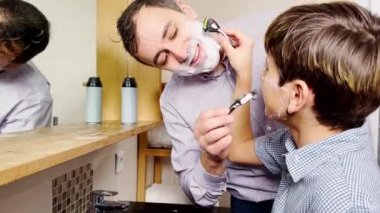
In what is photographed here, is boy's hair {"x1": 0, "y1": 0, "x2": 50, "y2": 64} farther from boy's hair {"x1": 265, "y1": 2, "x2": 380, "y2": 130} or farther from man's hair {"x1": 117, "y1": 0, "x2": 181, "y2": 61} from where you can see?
boy's hair {"x1": 265, "y1": 2, "x2": 380, "y2": 130}

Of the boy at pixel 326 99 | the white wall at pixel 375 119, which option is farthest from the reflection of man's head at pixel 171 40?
the white wall at pixel 375 119

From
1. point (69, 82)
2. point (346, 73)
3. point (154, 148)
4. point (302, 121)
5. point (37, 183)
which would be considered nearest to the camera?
point (346, 73)

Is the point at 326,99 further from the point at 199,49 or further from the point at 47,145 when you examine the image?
the point at 47,145

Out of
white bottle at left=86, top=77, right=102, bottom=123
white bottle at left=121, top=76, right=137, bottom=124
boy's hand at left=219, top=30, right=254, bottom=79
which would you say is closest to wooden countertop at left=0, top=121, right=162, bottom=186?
white bottle at left=86, top=77, right=102, bottom=123

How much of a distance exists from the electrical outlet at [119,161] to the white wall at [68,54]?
323mm

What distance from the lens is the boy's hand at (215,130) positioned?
1.02 m

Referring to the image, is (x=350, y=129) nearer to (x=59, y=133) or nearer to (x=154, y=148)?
(x=59, y=133)

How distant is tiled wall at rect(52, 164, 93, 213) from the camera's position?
121 cm

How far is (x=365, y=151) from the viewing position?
89cm

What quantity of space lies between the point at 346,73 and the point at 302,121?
6.1 inches

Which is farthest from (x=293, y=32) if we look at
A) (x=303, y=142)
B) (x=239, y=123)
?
(x=239, y=123)

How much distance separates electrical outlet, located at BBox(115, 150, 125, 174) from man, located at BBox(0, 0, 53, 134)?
0.55m

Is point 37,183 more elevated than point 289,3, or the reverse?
point 289,3

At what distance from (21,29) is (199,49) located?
470 mm
